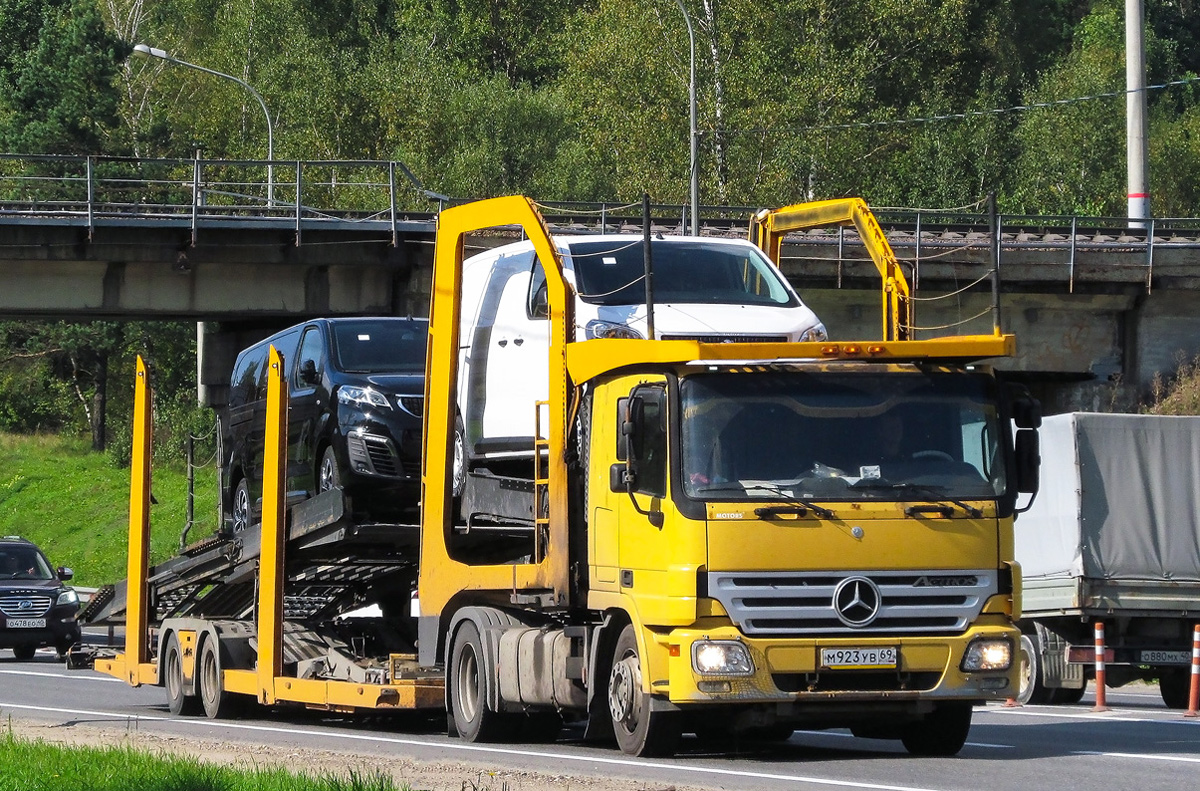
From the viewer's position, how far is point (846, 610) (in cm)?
1080

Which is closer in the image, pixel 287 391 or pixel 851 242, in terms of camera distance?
pixel 287 391

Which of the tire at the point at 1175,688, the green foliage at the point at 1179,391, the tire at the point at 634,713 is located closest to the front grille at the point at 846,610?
the tire at the point at 634,713

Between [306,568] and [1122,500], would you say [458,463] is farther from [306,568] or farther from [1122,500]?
[1122,500]

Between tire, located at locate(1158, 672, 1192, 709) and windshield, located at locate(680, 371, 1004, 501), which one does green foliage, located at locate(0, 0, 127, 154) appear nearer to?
tire, located at locate(1158, 672, 1192, 709)

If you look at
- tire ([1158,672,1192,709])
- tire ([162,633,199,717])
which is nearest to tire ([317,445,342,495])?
tire ([162,633,199,717])

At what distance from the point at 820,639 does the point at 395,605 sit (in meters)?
5.96

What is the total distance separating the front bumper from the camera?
1068cm

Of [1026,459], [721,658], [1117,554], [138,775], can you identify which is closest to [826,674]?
[721,658]

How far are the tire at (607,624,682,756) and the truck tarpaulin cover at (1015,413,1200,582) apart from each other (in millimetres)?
7338

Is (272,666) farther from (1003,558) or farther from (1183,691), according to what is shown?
(1183,691)

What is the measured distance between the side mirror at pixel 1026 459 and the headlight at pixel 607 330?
2.44m

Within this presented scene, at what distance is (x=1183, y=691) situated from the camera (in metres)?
18.1

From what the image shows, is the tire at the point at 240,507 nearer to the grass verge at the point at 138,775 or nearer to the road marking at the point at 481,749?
the road marking at the point at 481,749

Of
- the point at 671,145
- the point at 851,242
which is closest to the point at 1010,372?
the point at 851,242
